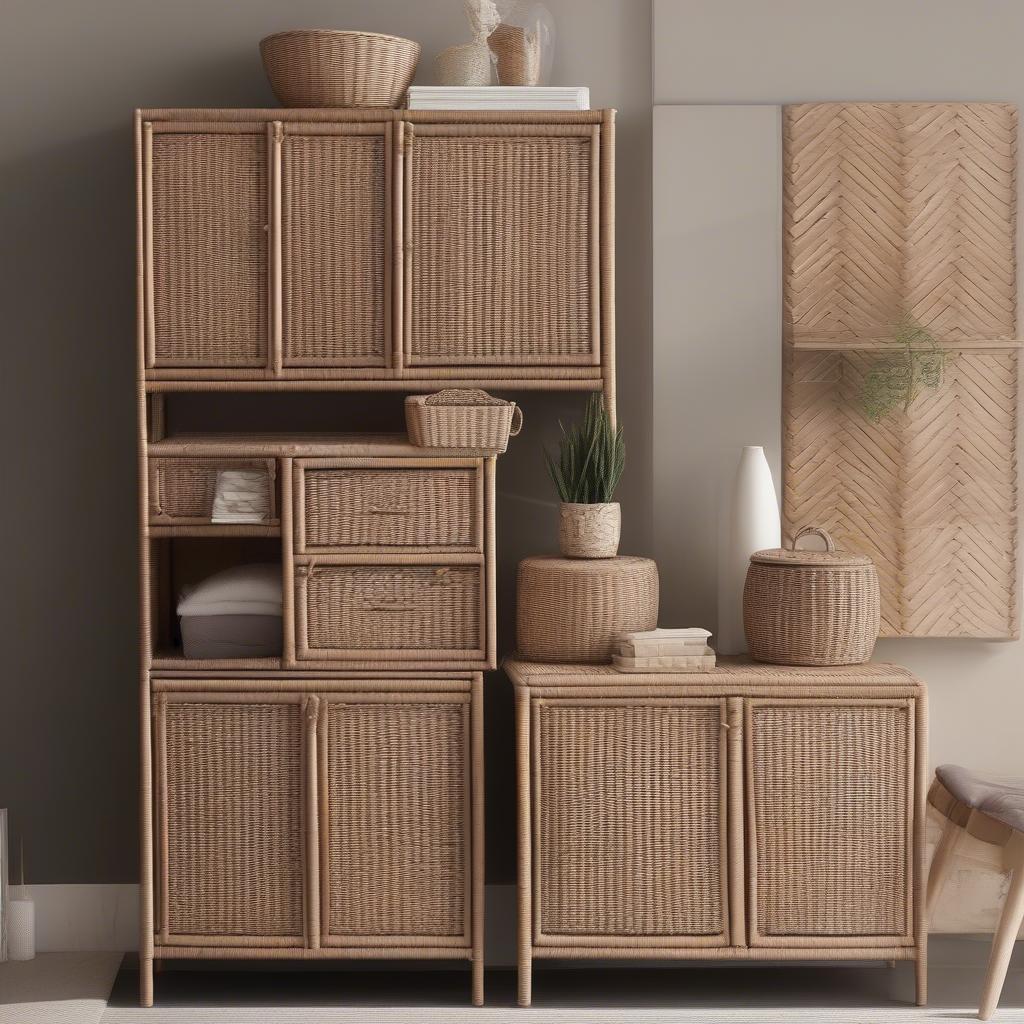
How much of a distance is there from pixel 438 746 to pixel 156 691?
651mm

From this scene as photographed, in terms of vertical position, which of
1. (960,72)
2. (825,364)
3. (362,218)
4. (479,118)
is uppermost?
(960,72)

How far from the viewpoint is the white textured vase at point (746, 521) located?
3.08 meters

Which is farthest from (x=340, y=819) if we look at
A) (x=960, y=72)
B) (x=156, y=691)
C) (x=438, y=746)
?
(x=960, y=72)

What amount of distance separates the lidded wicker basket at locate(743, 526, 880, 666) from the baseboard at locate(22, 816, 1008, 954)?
0.79 m

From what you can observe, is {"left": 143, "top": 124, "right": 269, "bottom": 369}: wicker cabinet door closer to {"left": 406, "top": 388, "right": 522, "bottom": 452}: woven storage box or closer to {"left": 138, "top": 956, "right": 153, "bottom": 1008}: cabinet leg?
{"left": 406, "top": 388, "right": 522, "bottom": 452}: woven storage box

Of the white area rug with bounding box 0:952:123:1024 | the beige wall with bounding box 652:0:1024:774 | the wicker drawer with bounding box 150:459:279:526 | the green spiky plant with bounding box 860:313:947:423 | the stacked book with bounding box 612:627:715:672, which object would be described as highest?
the beige wall with bounding box 652:0:1024:774

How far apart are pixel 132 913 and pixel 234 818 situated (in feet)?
2.09

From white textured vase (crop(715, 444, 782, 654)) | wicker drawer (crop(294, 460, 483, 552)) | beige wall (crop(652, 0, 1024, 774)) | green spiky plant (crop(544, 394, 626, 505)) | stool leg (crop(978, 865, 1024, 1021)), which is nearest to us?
stool leg (crop(978, 865, 1024, 1021))

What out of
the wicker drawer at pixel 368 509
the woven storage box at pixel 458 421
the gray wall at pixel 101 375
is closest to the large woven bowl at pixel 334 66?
the gray wall at pixel 101 375

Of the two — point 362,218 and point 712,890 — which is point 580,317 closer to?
point 362,218

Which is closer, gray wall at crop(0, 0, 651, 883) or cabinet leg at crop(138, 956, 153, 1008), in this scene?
cabinet leg at crop(138, 956, 153, 1008)

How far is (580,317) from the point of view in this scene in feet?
9.57

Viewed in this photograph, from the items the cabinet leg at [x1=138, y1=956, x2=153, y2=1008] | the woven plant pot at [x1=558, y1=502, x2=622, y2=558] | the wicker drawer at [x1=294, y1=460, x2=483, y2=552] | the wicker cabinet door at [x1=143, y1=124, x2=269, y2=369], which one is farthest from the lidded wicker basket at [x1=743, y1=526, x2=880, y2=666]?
the cabinet leg at [x1=138, y1=956, x2=153, y2=1008]

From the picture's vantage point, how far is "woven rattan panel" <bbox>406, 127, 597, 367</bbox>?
288 cm
